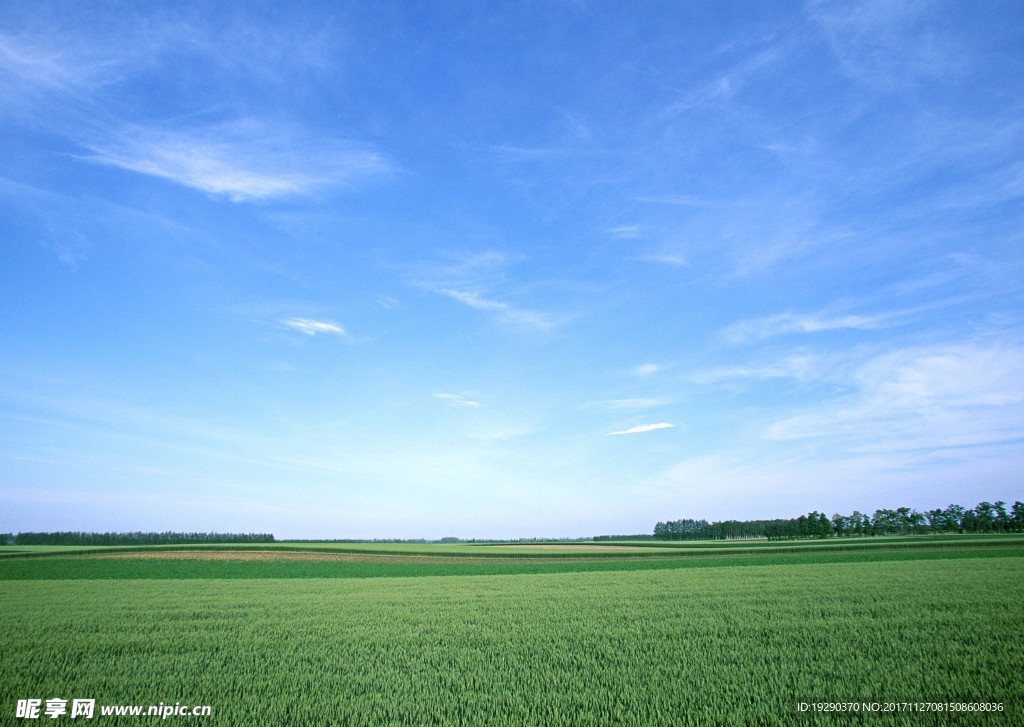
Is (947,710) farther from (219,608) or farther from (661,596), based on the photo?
(219,608)

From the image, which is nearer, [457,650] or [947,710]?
[947,710]

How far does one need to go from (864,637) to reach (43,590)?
37.3m

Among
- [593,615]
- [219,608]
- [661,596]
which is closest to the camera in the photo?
[593,615]

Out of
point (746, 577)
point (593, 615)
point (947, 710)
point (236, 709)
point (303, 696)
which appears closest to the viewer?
point (947, 710)

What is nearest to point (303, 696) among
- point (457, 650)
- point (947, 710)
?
point (457, 650)

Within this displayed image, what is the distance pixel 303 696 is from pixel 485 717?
3362 millimetres

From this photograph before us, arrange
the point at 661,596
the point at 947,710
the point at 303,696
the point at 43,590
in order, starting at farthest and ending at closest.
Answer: the point at 43,590 → the point at 661,596 → the point at 303,696 → the point at 947,710

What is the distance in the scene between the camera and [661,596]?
72.3 feet

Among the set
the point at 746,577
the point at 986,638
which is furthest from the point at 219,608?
the point at 746,577

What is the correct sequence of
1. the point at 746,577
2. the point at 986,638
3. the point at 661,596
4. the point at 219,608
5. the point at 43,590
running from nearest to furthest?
the point at 986,638, the point at 219,608, the point at 661,596, the point at 43,590, the point at 746,577

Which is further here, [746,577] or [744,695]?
[746,577]

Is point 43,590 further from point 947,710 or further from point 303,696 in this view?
point 947,710

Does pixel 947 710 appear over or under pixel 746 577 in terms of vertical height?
over

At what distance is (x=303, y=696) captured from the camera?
8.98 m
